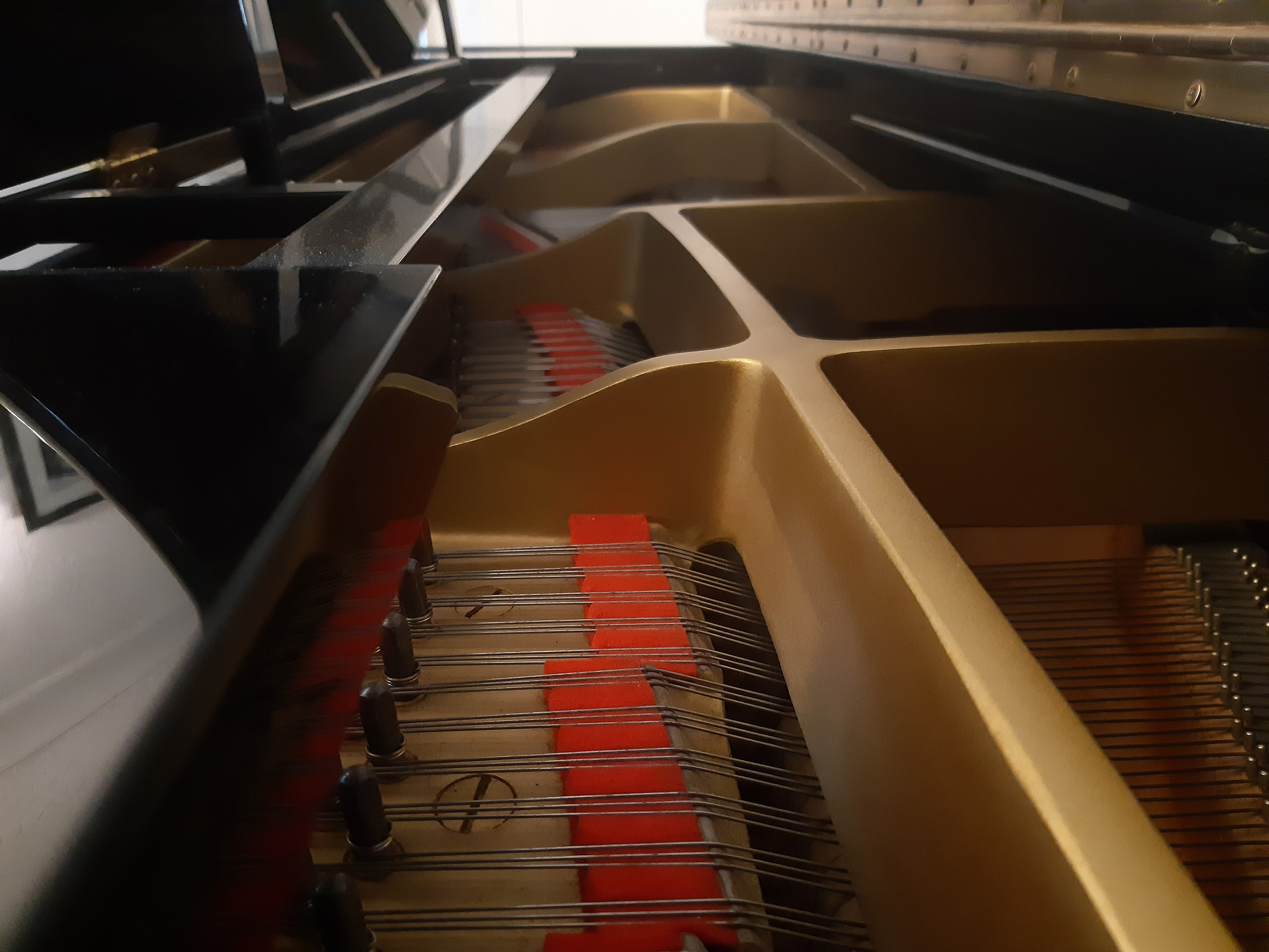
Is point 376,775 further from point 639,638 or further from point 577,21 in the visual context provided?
point 577,21

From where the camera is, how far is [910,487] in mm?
885

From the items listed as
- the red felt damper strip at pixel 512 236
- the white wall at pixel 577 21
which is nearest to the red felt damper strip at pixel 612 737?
the red felt damper strip at pixel 512 236

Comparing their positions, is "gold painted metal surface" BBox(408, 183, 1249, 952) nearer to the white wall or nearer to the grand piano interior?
the grand piano interior

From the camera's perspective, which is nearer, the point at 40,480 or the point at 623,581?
the point at 40,480

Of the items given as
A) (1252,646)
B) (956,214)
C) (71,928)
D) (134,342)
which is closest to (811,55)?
(956,214)

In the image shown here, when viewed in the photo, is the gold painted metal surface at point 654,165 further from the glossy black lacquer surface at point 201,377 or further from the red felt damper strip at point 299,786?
the red felt damper strip at point 299,786

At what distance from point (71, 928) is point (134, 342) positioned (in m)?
0.33

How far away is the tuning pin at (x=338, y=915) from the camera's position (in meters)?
0.45

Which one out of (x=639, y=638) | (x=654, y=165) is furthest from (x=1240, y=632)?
(x=654, y=165)

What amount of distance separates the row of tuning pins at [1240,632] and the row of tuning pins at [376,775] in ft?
2.41

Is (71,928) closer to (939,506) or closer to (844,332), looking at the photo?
(939,506)

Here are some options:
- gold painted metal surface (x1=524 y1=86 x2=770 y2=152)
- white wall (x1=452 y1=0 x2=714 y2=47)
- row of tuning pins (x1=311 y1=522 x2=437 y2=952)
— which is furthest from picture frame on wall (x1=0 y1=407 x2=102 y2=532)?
white wall (x1=452 y1=0 x2=714 y2=47)

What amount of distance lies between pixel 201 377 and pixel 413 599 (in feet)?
1.46

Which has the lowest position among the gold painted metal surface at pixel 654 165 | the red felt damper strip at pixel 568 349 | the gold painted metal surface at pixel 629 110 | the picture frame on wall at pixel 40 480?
the picture frame on wall at pixel 40 480
